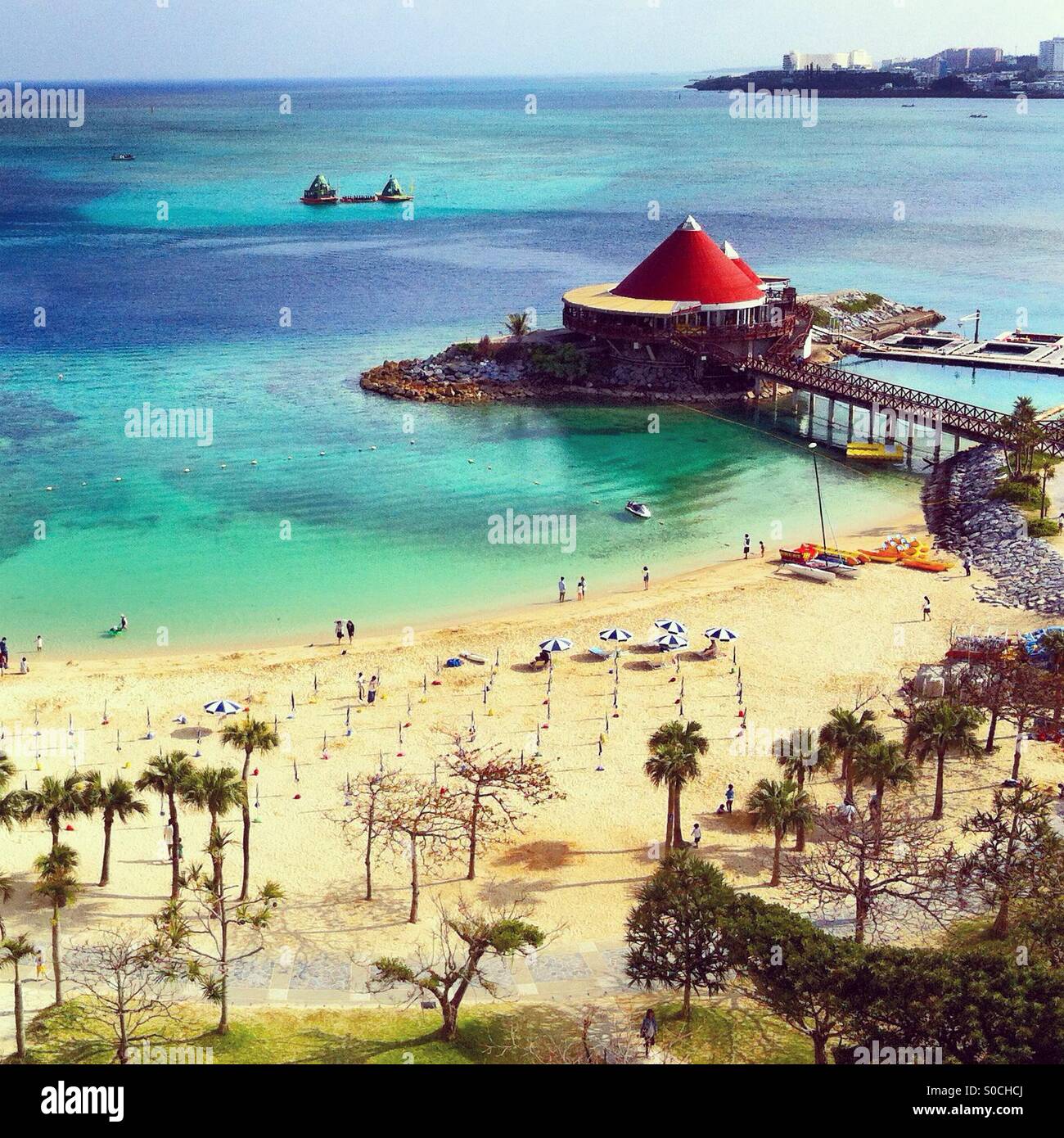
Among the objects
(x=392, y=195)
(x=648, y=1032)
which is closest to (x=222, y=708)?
(x=648, y=1032)

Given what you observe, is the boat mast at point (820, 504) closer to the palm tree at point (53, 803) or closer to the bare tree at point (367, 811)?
the bare tree at point (367, 811)

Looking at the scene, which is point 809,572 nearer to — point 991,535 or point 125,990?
point 991,535

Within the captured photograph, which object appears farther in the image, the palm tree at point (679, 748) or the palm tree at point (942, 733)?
the palm tree at point (942, 733)

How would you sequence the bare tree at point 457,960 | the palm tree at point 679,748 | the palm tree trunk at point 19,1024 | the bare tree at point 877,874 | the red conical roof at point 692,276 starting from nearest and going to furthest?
the palm tree trunk at point 19,1024
the bare tree at point 457,960
the bare tree at point 877,874
the palm tree at point 679,748
the red conical roof at point 692,276

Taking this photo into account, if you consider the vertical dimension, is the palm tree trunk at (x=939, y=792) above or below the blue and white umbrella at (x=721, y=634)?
below

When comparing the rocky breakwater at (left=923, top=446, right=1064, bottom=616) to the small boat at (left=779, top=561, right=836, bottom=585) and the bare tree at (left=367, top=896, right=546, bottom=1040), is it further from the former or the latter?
the bare tree at (left=367, top=896, right=546, bottom=1040)

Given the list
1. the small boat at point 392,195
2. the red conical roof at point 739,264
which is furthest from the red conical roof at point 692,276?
the small boat at point 392,195

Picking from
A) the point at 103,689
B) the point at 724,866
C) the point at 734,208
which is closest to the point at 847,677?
the point at 724,866

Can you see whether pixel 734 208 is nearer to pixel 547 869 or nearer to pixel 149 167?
pixel 149 167
